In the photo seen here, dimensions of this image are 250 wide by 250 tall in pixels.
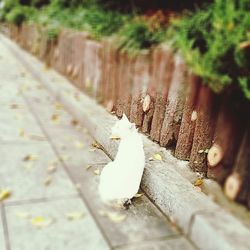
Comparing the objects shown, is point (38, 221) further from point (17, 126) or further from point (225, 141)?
point (17, 126)

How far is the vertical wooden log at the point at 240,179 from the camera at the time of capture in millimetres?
454

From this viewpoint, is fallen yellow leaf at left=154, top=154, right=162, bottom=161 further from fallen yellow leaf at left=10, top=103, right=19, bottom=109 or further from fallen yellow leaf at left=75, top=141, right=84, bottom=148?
fallen yellow leaf at left=10, top=103, right=19, bottom=109

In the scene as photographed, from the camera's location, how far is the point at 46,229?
1.62 metres

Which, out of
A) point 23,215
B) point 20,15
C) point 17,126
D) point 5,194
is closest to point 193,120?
point 23,215

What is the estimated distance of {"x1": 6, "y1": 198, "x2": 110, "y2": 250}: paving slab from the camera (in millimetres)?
1417

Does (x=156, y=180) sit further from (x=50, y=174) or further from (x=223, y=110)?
(x=50, y=174)

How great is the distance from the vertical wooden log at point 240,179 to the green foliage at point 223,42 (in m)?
0.09

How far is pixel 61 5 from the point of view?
8.20m

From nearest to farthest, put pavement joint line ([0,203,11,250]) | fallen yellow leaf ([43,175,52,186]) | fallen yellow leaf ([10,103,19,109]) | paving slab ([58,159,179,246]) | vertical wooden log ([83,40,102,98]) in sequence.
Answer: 1. paving slab ([58,159,179,246])
2. vertical wooden log ([83,40,102,98])
3. pavement joint line ([0,203,11,250])
4. fallen yellow leaf ([43,175,52,186])
5. fallen yellow leaf ([10,103,19,109])

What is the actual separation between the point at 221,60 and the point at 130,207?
39 cm

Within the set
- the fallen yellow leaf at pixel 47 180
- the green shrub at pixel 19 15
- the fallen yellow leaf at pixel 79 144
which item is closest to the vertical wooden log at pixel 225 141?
the fallen yellow leaf at pixel 79 144

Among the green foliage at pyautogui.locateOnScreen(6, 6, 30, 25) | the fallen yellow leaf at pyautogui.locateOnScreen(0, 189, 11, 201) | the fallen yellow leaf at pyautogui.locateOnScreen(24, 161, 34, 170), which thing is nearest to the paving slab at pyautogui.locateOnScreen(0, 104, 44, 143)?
the fallen yellow leaf at pyautogui.locateOnScreen(24, 161, 34, 170)

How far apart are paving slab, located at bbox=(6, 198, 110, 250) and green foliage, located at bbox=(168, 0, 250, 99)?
0.72 m

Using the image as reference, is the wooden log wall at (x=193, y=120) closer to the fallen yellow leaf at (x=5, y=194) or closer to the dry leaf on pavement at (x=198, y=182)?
the dry leaf on pavement at (x=198, y=182)
